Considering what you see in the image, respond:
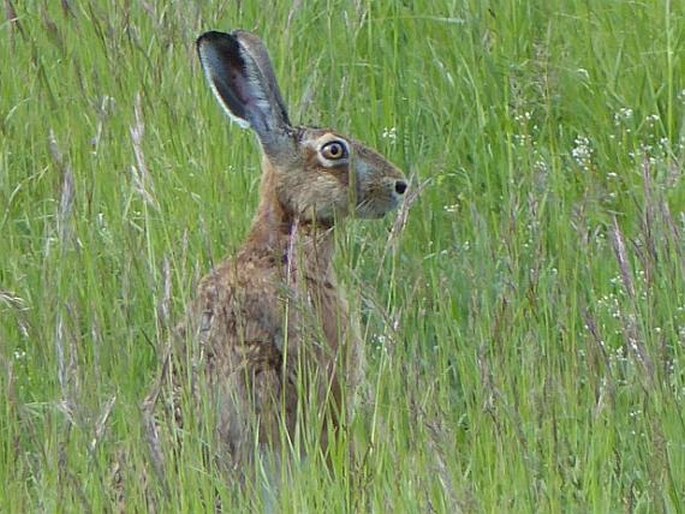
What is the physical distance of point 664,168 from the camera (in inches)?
243

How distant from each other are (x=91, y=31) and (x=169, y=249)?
182cm

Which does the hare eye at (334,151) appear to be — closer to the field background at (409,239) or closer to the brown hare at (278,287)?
the brown hare at (278,287)

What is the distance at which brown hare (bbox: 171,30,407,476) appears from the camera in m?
4.67

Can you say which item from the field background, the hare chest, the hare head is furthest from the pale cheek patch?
the hare chest

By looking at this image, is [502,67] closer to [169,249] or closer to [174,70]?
[174,70]

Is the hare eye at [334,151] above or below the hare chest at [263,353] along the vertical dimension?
above

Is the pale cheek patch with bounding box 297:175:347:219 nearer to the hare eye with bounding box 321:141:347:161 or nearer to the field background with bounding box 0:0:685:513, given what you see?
the hare eye with bounding box 321:141:347:161

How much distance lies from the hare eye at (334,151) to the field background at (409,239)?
0.82 feet

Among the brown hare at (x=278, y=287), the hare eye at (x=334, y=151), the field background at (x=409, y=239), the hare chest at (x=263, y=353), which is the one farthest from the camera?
the hare eye at (x=334, y=151)

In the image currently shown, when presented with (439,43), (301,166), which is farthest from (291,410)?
(439,43)

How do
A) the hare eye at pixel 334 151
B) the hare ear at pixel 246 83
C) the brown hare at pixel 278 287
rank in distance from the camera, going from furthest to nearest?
1. the hare eye at pixel 334 151
2. the hare ear at pixel 246 83
3. the brown hare at pixel 278 287

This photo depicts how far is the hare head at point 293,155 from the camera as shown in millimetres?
5824

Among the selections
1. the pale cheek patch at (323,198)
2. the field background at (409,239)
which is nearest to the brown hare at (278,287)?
the pale cheek patch at (323,198)

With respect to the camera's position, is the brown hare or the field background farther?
the brown hare
